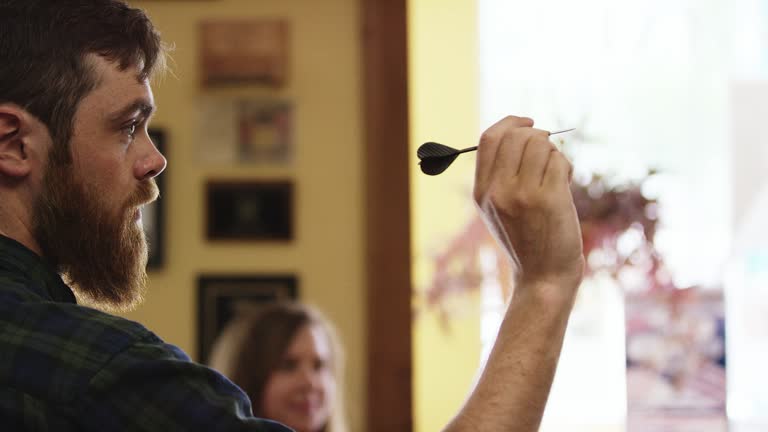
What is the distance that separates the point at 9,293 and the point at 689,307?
4.87 feet

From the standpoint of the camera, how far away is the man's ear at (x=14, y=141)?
2.47 ft

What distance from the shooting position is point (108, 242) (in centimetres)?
81

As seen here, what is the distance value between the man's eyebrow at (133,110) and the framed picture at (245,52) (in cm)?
139

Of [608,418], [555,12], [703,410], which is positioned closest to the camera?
[703,410]

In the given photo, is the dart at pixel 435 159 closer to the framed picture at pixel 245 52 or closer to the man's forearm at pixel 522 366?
the man's forearm at pixel 522 366

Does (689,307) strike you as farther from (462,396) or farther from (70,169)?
(70,169)

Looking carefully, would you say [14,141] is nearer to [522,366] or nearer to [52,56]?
[52,56]

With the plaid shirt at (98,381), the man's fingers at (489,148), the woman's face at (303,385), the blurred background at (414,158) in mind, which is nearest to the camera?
the plaid shirt at (98,381)

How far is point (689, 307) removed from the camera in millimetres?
1872

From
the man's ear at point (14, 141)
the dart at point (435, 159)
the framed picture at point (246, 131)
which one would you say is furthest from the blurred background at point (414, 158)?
the man's ear at point (14, 141)

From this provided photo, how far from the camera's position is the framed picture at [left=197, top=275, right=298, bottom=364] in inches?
86.2

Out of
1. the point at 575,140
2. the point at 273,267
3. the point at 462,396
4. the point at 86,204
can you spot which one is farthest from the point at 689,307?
the point at 86,204

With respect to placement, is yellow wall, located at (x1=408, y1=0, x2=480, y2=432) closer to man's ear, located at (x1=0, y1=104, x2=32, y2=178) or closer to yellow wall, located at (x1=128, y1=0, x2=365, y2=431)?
yellow wall, located at (x1=128, y1=0, x2=365, y2=431)

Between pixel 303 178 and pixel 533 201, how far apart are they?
4.94 ft
